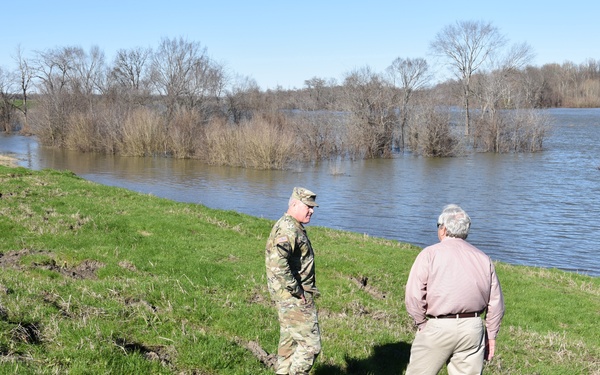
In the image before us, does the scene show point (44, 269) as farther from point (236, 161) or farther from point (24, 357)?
point (236, 161)

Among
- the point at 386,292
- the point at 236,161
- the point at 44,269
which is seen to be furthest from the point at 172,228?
the point at 236,161

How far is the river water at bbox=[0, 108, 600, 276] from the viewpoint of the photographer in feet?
79.7

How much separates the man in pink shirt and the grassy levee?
1.69m

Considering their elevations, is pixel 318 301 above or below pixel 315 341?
below

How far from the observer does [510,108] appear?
64.2 meters

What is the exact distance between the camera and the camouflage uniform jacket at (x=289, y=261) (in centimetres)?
595

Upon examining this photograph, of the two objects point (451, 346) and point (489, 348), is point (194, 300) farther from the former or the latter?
point (489, 348)

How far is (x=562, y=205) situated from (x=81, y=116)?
47213 millimetres

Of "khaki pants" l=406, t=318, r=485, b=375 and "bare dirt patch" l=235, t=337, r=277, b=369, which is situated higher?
"khaki pants" l=406, t=318, r=485, b=375

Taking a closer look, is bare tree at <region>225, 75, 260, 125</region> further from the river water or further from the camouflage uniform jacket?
the camouflage uniform jacket

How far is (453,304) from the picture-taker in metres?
5.19

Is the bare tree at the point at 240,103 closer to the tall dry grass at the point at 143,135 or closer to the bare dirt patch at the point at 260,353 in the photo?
the tall dry grass at the point at 143,135

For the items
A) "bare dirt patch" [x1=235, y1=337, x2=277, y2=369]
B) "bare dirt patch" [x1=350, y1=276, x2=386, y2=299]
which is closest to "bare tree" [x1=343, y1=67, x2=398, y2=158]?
"bare dirt patch" [x1=350, y1=276, x2=386, y2=299]

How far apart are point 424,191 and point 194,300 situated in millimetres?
28859
